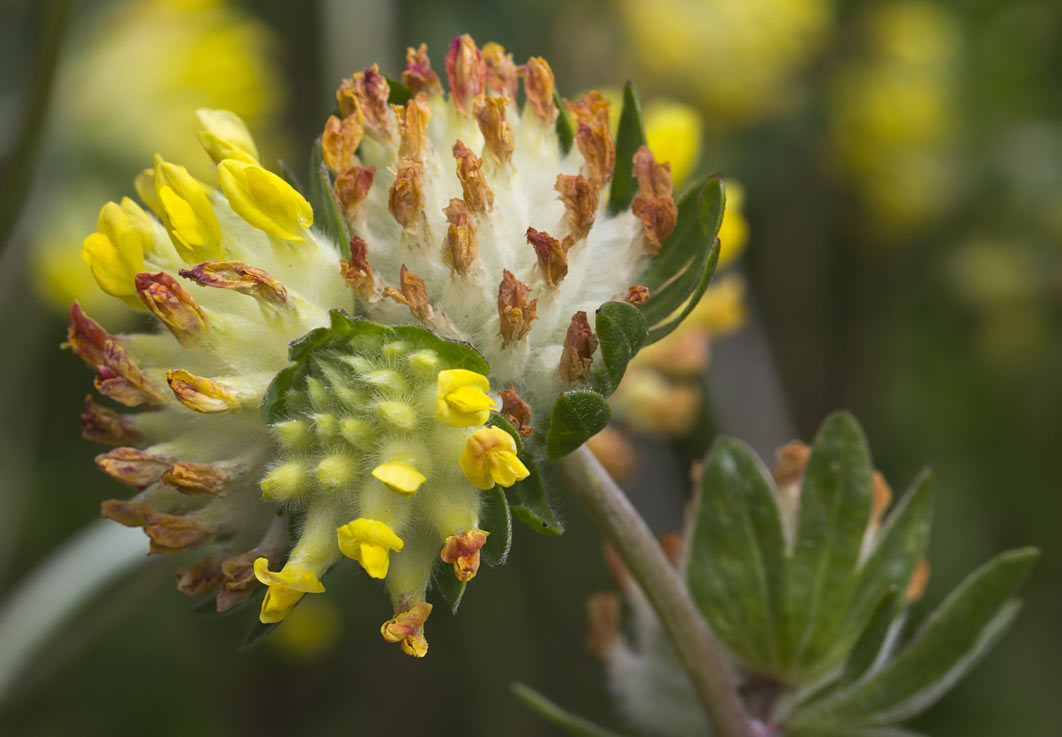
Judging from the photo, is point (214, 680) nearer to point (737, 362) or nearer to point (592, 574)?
point (592, 574)

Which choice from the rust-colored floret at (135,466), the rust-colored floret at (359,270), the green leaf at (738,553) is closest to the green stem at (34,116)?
the rust-colored floret at (135,466)

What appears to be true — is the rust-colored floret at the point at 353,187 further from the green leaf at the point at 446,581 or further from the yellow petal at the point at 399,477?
the green leaf at the point at 446,581

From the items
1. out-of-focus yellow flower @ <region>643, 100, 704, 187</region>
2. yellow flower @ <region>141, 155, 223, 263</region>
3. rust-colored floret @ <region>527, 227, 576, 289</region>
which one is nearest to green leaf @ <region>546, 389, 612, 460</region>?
rust-colored floret @ <region>527, 227, 576, 289</region>

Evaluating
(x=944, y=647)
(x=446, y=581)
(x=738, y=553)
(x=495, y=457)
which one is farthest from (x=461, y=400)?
(x=944, y=647)

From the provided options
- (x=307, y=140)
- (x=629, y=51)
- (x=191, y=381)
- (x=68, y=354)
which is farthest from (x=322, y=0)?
(x=191, y=381)

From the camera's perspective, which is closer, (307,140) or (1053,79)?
(1053,79)
